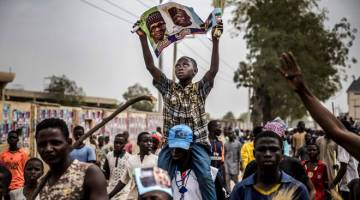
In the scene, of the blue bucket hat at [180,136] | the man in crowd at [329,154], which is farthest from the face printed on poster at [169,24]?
the man in crowd at [329,154]

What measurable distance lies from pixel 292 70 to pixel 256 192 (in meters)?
1.44

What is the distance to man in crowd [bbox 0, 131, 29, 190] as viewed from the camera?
891 centimetres

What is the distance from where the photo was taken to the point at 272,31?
112ft

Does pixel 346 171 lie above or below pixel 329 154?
below

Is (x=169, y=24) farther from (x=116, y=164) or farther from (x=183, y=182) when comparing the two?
(x=116, y=164)

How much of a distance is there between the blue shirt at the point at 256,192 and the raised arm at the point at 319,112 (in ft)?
3.86

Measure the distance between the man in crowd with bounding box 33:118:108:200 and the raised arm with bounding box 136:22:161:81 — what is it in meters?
1.92

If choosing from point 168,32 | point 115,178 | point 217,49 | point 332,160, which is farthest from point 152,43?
point 332,160

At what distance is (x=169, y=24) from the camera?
6.11 metres

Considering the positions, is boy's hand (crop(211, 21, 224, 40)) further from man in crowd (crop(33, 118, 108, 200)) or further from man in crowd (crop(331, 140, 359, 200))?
man in crowd (crop(331, 140, 359, 200))

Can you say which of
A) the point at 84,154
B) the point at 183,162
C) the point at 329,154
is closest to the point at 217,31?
the point at 183,162

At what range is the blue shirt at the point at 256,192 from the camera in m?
4.36

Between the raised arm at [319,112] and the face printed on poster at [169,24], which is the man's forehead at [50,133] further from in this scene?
the face printed on poster at [169,24]

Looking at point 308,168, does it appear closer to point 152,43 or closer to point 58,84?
point 152,43
